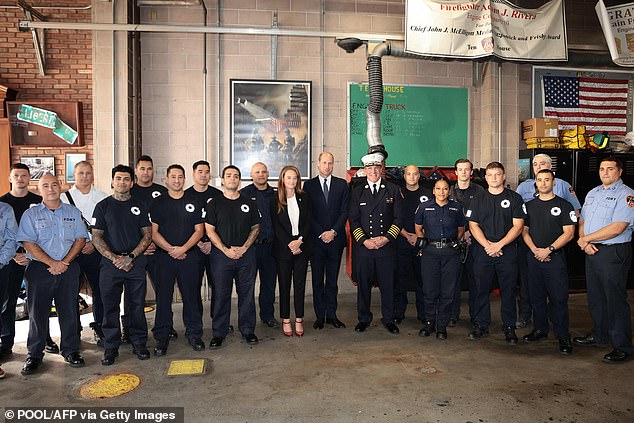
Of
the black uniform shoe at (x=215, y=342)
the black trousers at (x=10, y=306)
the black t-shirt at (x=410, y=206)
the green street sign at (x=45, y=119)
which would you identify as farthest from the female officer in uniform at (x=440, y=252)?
the green street sign at (x=45, y=119)

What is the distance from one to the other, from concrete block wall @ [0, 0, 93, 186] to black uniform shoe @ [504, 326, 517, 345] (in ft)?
18.0

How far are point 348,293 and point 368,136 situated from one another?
2.25m

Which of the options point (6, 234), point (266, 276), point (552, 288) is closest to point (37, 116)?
point (6, 234)

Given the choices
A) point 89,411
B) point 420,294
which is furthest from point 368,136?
point 89,411

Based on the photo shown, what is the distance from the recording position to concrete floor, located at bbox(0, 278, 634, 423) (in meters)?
3.24

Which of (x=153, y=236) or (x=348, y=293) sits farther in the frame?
(x=348, y=293)

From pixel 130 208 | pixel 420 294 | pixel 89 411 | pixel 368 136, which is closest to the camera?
pixel 89 411

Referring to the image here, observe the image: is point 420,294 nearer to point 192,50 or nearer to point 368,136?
point 368,136

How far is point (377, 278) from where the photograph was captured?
502 centimetres

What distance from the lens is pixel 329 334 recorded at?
4.95m

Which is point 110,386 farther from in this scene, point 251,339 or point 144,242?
point 251,339

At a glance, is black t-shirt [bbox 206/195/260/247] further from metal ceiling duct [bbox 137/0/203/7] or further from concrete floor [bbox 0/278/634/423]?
metal ceiling duct [bbox 137/0/203/7]

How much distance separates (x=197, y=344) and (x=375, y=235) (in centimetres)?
199

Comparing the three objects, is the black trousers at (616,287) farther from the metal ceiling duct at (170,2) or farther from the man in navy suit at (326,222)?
the metal ceiling duct at (170,2)
